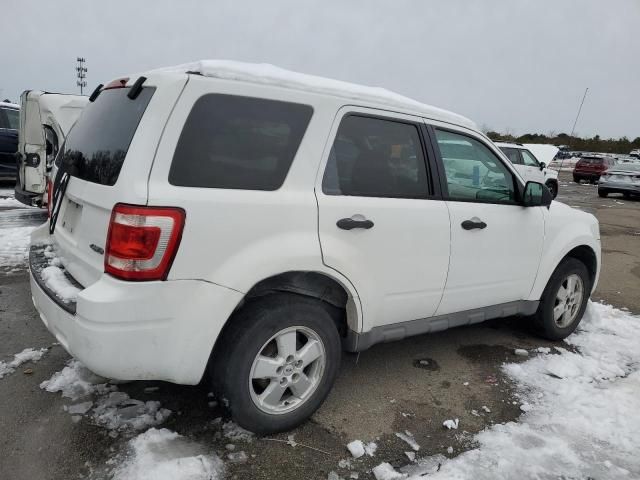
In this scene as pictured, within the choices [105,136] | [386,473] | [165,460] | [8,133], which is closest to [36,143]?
[8,133]

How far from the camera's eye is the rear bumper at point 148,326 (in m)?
2.14

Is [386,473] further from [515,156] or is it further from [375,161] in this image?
[515,156]

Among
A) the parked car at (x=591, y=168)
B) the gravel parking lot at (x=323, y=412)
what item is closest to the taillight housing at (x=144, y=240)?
the gravel parking lot at (x=323, y=412)

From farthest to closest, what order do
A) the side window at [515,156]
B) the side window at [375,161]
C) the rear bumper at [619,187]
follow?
the rear bumper at [619,187] → the side window at [515,156] → the side window at [375,161]

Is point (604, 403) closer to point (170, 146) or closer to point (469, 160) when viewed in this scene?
point (469, 160)

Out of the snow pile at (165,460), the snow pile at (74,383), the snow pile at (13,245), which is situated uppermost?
the snow pile at (165,460)

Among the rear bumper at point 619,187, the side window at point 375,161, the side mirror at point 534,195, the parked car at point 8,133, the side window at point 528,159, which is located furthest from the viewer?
the rear bumper at point 619,187

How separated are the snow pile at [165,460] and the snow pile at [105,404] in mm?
159

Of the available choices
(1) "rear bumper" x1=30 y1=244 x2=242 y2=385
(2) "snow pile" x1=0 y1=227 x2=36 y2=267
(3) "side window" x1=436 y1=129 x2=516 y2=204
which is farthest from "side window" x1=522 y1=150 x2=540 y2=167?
(1) "rear bumper" x1=30 y1=244 x2=242 y2=385

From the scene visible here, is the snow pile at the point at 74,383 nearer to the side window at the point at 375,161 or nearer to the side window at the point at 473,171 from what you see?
the side window at the point at 375,161

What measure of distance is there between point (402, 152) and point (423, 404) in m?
1.61

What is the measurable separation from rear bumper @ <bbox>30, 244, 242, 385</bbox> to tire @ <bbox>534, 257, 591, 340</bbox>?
292cm

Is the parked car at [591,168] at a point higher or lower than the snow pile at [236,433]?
higher

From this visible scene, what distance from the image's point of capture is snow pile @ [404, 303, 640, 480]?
256 centimetres
